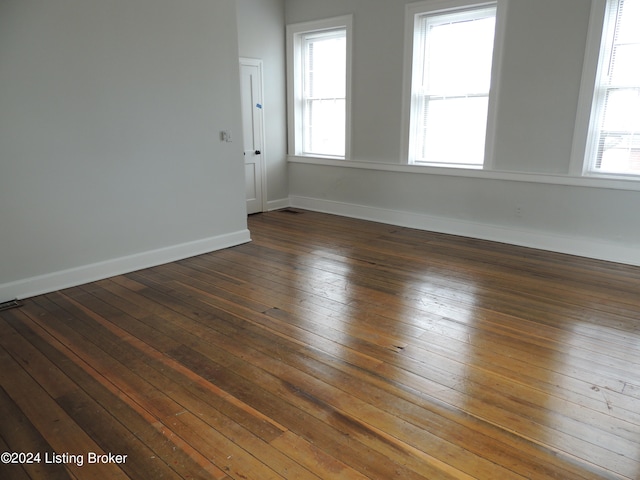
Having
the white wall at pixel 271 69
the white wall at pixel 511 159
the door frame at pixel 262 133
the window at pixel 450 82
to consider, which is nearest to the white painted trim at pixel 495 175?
the white wall at pixel 511 159

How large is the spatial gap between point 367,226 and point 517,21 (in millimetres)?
2828

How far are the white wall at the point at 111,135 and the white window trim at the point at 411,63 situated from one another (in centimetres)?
209

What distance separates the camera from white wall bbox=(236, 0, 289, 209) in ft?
20.1

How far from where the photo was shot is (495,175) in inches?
203

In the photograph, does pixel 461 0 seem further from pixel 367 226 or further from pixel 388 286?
pixel 388 286

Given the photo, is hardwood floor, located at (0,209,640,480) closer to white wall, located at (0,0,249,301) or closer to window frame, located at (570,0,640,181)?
white wall, located at (0,0,249,301)

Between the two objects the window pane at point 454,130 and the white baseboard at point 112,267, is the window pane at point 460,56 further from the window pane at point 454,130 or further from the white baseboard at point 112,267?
the white baseboard at point 112,267

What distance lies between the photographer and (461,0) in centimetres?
498

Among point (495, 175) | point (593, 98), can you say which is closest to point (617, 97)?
point (593, 98)

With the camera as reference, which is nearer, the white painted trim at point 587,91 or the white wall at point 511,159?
the white painted trim at point 587,91

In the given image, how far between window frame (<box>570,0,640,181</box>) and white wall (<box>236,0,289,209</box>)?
394 centimetres

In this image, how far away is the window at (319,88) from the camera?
6273mm

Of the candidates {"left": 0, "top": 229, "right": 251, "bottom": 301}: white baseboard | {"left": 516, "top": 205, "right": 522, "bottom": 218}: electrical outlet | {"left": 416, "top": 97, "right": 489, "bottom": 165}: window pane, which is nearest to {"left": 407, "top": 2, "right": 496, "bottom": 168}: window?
{"left": 416, "top": 97, "right": 489, "bottom": 165}: window pane

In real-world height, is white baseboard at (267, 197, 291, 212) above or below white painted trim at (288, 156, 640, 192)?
below
